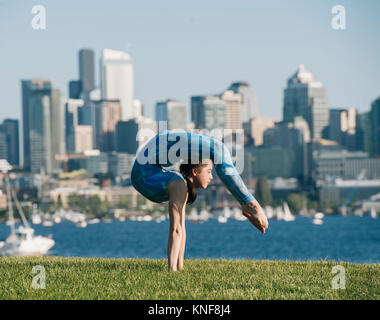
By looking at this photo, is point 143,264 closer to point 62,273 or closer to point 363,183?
point 62,273

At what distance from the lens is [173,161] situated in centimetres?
972

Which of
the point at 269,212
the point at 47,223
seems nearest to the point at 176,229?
the point at 269,212

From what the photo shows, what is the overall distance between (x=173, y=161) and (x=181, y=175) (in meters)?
0.26

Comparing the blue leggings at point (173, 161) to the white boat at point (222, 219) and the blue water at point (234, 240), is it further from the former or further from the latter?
the white boat at point (222, 219)

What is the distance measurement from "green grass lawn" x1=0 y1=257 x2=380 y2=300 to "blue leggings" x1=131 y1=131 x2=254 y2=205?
2.97ft

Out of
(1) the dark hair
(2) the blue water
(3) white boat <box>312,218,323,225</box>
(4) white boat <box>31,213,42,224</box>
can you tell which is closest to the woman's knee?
(1) the dark hair

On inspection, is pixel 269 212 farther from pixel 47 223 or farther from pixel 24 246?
pixel 24 246

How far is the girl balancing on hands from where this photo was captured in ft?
30.8

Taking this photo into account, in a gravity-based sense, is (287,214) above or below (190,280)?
below

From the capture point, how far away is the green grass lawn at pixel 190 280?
8.22 metres

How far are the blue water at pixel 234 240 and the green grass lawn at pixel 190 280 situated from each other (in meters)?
60.4

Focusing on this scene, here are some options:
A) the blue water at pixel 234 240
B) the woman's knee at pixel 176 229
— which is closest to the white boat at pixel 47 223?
the blue water at pixel 234 240
